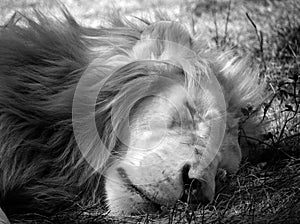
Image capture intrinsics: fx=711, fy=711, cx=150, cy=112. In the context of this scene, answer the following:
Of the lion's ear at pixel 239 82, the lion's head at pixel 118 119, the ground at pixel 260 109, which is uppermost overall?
the lion's head at pixel 118 119

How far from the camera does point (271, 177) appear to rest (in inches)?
99.6

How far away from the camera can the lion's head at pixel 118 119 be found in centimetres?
220

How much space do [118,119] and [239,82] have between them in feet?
1.91

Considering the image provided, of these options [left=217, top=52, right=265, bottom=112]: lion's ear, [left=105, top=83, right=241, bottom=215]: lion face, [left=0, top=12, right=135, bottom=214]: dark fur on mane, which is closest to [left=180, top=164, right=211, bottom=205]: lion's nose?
[left=105, top=83, right=241, bottom=215]: lion face

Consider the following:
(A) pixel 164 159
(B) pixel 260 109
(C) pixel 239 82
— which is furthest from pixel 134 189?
(B) pixel 260 109

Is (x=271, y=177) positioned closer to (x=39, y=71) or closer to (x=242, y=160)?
(x=242, y=160)

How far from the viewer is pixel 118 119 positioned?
2.30m

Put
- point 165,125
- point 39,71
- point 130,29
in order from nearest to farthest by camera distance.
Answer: point 165,125
point 39,71
point 130,29

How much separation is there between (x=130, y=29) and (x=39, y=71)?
40cm

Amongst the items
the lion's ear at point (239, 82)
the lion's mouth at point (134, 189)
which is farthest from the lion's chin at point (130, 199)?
the lion's ear at point (239, 82)

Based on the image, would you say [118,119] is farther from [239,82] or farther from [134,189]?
[239,82]

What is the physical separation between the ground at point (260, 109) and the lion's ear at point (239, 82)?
0.19ft

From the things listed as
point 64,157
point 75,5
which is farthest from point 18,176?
point 75,5

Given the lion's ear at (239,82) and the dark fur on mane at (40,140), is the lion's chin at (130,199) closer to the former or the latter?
the dark fur on mane at (40,140)
